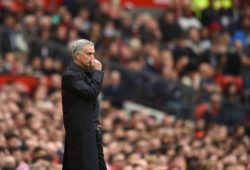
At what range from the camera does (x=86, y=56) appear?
329 inches

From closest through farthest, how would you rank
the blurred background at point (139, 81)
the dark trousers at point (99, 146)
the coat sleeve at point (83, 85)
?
the coat sleeve at point (83, 85), the dark trousers at point (99, 146), the blurred background at point (139, 81)

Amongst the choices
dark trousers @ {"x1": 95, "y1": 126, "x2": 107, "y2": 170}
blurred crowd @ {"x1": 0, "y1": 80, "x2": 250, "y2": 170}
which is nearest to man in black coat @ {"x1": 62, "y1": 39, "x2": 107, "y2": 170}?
dark trousers @ {"x1": 95, "y1": 126, "x2": 107, "y2": 170}

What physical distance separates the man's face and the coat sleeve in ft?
0.58

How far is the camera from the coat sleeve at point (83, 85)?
8.18 metres

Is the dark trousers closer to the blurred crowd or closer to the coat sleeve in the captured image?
the coat sleeve

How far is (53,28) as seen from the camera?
1862cm

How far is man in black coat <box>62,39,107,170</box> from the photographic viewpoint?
8.25 m

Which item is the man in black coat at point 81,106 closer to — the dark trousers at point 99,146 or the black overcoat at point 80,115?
the black overcoat at point 80,115

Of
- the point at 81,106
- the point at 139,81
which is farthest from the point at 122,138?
the point at 81,106

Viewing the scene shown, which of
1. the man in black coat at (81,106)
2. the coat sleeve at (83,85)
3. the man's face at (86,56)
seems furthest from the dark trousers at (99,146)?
the man's face at (86,56)

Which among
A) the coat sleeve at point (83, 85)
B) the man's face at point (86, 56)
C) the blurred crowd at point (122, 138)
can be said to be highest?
the blurred crowd at point (122, 138)

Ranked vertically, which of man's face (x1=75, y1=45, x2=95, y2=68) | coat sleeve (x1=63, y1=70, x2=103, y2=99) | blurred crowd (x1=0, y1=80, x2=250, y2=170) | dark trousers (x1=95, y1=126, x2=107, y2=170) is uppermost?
blurred crowd (x1=0, y1=80, x2=250, y2=170)

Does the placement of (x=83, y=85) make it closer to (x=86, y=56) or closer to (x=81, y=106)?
(x=81, y=106)

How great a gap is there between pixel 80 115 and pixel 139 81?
9.54m
